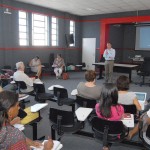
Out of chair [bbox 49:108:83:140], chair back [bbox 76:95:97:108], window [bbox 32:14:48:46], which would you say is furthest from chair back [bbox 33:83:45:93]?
window [bbox 32:14:48:46]

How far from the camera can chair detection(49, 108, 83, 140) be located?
2533 mm

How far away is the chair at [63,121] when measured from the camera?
2.53m

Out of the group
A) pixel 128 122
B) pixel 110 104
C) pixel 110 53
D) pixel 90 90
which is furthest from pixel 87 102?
pixel 110 53

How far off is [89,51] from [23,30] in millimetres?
4396

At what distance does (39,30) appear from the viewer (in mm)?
9734

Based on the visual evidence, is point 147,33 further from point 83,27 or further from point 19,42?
point 19,42

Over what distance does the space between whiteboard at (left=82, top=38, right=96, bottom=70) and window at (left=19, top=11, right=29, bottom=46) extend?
406cm

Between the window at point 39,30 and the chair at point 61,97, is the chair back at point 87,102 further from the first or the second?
the window at point 39,30

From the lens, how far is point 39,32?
9750mm

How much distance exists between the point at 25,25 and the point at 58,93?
19.5 ft

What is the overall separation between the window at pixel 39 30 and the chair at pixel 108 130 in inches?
301

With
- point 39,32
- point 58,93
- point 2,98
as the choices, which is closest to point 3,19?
point 39,32

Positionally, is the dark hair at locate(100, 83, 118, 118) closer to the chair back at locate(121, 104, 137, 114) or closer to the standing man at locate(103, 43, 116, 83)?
the chair back at locate(121, 104, 137, 114)

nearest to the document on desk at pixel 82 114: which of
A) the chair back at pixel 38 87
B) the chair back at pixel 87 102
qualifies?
the chair back at pixel 87 102
